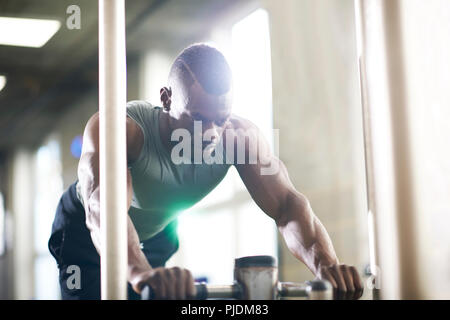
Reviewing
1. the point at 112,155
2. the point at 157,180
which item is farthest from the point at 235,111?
the point at 112,155

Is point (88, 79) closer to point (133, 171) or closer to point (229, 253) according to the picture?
point (133, 171)

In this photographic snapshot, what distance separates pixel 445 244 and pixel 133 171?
690mm

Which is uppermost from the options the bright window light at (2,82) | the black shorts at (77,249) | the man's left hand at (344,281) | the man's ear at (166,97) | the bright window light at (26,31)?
the bright window light at (26,31)

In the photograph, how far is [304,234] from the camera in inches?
50.0

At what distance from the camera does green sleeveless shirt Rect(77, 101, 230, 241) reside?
1201mm

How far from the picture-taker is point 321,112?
1.42 m

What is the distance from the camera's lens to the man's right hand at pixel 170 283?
98 centimetres

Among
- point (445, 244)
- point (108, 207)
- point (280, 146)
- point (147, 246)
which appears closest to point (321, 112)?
point (280, 146)

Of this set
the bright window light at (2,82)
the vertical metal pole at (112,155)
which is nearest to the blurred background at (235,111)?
the bright window light at (2,82)

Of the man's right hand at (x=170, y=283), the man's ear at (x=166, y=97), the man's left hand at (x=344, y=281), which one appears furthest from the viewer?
the man's ear at (x=166, y=97)

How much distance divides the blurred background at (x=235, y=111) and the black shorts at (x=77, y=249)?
0.7 inches

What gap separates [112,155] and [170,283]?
24cm

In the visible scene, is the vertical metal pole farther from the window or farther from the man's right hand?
the window

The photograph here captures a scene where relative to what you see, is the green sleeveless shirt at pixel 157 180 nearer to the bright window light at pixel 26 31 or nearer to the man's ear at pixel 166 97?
the man's ear at pixel 166 97
